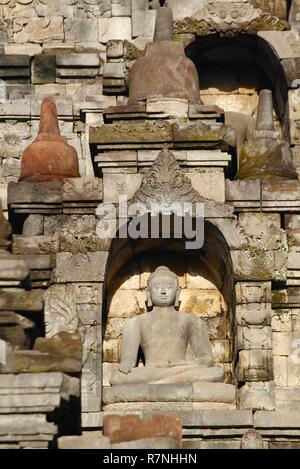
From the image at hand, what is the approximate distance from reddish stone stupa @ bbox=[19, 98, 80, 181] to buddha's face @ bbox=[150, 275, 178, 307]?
210cm

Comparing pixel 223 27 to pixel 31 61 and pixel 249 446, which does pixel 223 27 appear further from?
pixel 249 446

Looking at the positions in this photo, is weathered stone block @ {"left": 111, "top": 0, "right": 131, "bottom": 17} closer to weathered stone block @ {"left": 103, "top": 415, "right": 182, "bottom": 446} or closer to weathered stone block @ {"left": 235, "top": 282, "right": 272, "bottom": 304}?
weathered stone block @ {"left": 235, "top": 282, "right": 272, "bottom": 304}

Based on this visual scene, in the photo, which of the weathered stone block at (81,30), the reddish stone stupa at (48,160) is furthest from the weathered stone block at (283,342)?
the weathered stone block at (81,30)

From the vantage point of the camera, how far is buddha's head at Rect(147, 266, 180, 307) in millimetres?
28484

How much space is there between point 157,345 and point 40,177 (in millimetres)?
2986

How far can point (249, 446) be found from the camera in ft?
80.7

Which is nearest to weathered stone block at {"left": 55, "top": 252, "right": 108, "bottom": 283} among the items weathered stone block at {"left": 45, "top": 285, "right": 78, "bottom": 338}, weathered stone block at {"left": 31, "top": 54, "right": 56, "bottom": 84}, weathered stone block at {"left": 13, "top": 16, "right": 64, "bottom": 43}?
weathered stone block at {"left": 45, "top": 285, "right": 78, "bottom": 338}

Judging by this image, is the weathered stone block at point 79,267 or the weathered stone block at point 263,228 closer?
the weathered stone block at point 79,267

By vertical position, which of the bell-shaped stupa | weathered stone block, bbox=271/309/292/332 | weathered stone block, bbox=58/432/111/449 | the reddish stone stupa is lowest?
weathered stone block, bbox=58/432/111/449

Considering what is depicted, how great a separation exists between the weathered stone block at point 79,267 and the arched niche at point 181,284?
0.35m

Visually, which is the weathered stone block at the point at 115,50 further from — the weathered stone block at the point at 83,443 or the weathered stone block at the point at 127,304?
the weathered stone block at the point at 83,443

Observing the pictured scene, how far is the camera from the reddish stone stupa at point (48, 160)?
29312 mm
